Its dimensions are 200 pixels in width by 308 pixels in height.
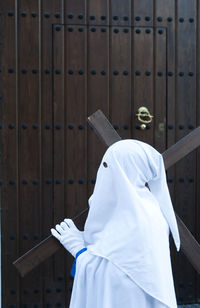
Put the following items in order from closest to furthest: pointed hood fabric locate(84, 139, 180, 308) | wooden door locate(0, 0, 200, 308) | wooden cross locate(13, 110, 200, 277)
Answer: pointed hood fabric locate(84, 139, 180, 308), wooden cross locate(13, 110, 200, 277), wooden door locate(0, 0, 200, 308)

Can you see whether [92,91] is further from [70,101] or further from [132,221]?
[132,221]

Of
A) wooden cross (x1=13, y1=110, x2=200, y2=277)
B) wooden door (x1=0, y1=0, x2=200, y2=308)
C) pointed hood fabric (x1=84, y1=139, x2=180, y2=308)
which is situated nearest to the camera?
pointed hood fabric (x1=84, y1=139, x2=180, y2=308)

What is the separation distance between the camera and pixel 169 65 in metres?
3.38

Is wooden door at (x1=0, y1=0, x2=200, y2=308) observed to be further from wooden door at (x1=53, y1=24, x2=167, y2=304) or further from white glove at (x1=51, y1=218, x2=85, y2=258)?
white glove at (x1=51, y1=218, x2=85, y2=258)

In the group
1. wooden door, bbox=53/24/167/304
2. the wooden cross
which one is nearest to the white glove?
the wooden cross

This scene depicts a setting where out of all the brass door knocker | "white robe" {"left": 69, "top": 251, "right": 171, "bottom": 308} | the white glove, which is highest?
the brass door knocker

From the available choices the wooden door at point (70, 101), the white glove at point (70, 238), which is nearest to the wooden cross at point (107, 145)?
the white glove at point (70, 238)

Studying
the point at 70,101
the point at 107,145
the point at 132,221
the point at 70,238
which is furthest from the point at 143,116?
the point at 132,221

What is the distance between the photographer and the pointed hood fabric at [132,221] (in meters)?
1.78

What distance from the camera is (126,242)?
5.82 ft

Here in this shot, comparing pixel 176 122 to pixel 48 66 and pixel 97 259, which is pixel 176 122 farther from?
pixel 97 259

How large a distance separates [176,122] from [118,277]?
1798 mm

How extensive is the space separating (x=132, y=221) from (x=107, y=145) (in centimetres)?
80

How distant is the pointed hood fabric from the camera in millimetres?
1777
